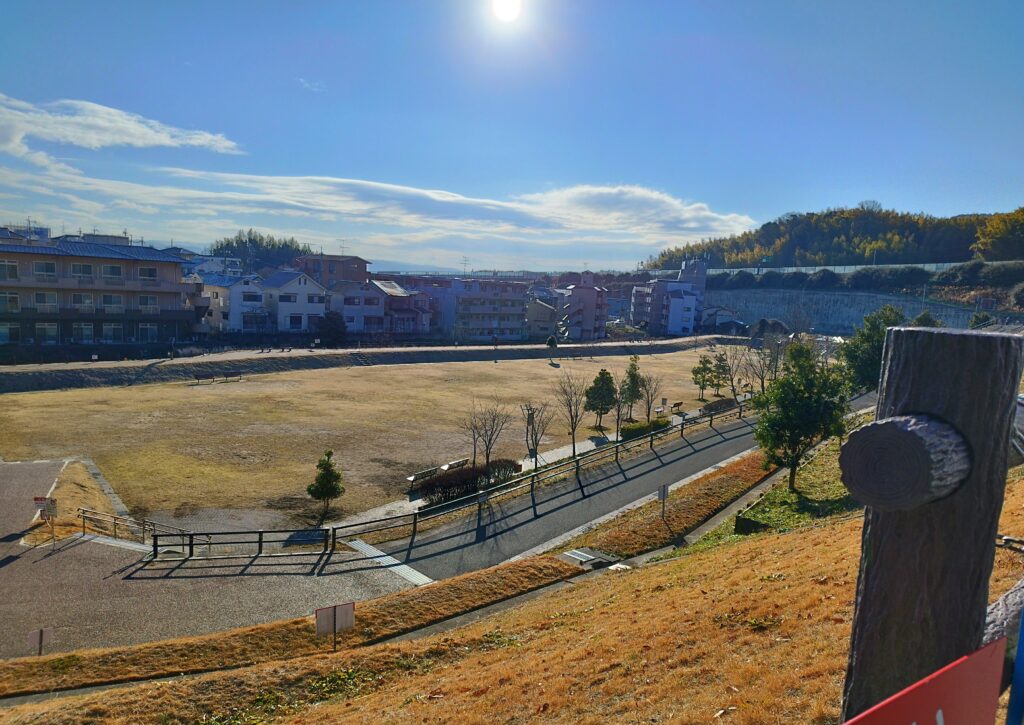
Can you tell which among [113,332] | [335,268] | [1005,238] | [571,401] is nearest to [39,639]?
[571,401]

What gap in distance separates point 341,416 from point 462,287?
5325 centimetres

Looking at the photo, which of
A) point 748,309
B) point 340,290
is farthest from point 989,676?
point 748,309

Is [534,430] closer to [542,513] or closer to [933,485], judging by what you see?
[542,513]

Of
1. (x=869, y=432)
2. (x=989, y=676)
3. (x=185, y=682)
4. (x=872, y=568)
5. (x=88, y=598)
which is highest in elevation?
(x=869, y=432)

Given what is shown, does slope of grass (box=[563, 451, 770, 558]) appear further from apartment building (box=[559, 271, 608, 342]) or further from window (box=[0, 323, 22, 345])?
apartment building (box=[559, 271, 608, 342])

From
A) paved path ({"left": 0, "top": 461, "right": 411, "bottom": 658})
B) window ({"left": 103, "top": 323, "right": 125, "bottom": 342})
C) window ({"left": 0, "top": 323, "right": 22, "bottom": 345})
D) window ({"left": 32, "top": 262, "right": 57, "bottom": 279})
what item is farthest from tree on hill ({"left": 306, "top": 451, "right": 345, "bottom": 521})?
window ({"left": 32, "top": 262, "right": 57, "bottom": 279})

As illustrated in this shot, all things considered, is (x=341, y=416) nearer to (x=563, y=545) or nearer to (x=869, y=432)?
(x=563, y=545)

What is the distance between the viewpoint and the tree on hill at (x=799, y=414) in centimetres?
2072

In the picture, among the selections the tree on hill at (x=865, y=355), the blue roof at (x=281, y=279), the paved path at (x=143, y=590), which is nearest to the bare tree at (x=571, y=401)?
the tree on hill at (x=865, y=355)

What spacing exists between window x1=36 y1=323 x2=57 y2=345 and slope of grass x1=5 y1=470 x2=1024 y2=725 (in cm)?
4920

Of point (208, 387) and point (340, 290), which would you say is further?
point (340, 290)

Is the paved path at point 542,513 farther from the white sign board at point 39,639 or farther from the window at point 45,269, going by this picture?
the window at point 45,269

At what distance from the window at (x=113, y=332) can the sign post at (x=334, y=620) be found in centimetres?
5003

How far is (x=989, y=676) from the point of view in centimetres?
179
